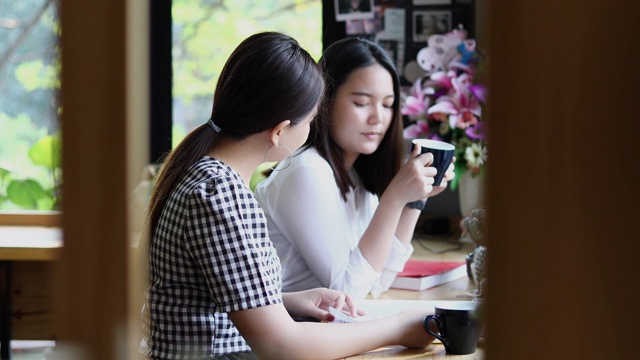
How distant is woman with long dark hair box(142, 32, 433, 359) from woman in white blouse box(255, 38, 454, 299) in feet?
0.89

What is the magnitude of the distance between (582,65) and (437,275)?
162 cm

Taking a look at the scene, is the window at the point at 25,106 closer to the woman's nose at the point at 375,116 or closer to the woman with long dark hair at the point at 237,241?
the woman's nose at the point at 375,116

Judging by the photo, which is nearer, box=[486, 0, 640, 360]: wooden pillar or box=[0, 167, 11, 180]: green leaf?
box=[486, 0, 640, 360]: wooden pillar

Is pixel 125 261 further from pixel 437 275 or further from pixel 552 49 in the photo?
pixel 437 275

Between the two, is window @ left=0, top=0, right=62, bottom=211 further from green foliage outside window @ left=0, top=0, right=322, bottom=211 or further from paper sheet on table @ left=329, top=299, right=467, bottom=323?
paper sheet on table @ left=329, top=299, right=467, bottom=323

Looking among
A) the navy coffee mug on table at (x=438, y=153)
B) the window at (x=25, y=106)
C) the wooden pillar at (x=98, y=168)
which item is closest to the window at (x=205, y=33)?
the window at (x=25, y=106)

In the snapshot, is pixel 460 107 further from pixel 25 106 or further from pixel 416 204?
pixel 25 106

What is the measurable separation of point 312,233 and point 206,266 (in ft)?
2.12

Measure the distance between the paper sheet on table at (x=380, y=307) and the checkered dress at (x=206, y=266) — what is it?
9.1 inches

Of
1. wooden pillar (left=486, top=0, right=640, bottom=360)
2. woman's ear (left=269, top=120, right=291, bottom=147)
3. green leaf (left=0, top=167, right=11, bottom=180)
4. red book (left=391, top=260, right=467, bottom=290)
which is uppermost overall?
wooden pillar (left=486, top=0, right=640, bottom=360)

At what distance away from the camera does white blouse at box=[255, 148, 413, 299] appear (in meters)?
1.90

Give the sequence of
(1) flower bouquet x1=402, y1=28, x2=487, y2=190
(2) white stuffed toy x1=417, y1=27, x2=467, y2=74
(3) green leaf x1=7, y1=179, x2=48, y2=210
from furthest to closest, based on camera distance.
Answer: (3) green leaf x1=7, y1=179, x2=48, y2=210
(2) white stuffed toy x1=417, y1=27, x2=467, y2=74
(1) flower bouquet x1=402, y1=28, x2=487, y2=190

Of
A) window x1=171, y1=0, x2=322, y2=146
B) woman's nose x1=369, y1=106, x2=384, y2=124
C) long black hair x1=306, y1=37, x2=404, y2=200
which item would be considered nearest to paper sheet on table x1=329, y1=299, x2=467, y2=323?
long black hair x1=306, y1=37, x2=404, y2=200

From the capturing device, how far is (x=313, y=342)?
128cm
